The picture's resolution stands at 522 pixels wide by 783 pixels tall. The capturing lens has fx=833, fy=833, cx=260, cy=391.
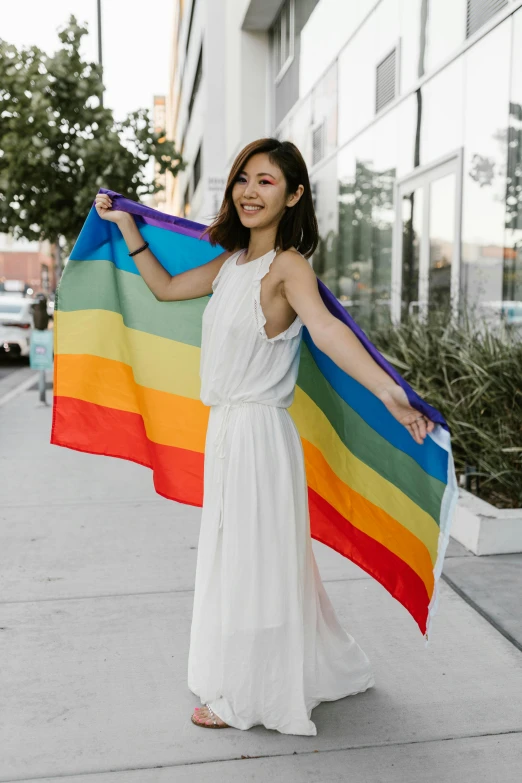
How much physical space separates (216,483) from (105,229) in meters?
1.39

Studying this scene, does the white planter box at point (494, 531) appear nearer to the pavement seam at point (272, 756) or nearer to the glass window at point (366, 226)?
the pavement seam at point (272, 756)

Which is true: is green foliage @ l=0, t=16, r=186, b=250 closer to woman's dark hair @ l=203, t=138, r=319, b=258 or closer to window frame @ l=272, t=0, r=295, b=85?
window frame @ l=272, t=0, r=295, b=85

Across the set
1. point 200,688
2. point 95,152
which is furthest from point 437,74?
point 200,688

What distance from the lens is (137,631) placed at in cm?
396

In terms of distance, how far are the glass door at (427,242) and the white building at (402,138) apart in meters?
0.03

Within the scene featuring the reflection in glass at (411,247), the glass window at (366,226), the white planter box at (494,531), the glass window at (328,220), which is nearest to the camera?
the white planter box at (494,531)

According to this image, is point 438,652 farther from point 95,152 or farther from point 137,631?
point 95,152

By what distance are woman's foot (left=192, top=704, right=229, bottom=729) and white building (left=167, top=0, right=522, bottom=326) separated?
9.81 ft

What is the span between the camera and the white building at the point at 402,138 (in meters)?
8.55

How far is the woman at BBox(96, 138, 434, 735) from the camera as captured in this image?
2.90 metres

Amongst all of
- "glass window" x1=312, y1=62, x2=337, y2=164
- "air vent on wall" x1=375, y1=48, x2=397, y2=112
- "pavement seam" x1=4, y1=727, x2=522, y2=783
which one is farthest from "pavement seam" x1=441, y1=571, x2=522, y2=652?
"glass window" x1=312, y1=62, x2=337, y2=164

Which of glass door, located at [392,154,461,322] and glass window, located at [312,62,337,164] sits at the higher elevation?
glass window, located at [312,62,337,164]

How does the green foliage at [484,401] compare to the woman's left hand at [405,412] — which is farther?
the green foliage at [484,401]

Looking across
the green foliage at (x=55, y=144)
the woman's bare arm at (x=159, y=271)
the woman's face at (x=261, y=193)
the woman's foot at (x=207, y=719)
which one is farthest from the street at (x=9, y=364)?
the woman's face at (x=261, y=193)
